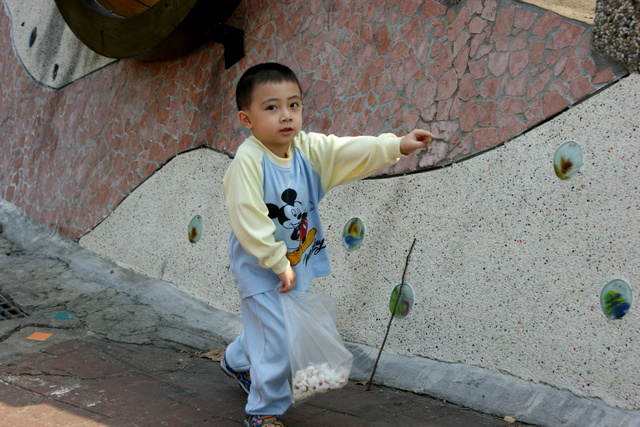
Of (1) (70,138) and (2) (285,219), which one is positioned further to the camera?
(1) (70,138)

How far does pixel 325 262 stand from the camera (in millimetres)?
2768

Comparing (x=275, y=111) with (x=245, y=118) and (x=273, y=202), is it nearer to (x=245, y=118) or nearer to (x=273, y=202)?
(x=245, y=118)

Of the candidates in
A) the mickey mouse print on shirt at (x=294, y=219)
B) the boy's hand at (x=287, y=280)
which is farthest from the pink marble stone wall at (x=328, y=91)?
the boy's hand at (x=287, y=280)

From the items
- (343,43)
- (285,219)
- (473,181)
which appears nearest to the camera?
(285,219)

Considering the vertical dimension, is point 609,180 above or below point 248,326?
above

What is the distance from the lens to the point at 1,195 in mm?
6086

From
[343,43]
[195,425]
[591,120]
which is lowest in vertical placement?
[195,425]

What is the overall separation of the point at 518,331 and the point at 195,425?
4.37 ft

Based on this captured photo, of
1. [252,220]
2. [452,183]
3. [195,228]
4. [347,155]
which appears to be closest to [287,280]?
[252,220]

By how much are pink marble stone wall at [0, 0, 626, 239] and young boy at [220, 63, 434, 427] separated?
0.80 meters

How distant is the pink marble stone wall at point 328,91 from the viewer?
10.1ft

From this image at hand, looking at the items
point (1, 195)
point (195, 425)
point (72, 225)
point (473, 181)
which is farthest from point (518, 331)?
point (1, 195)

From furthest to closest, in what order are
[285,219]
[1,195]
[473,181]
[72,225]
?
[1,195]
[72,225]
[473,181]
[285,219]

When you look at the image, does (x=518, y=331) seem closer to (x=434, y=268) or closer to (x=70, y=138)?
(x=434, y=268)
